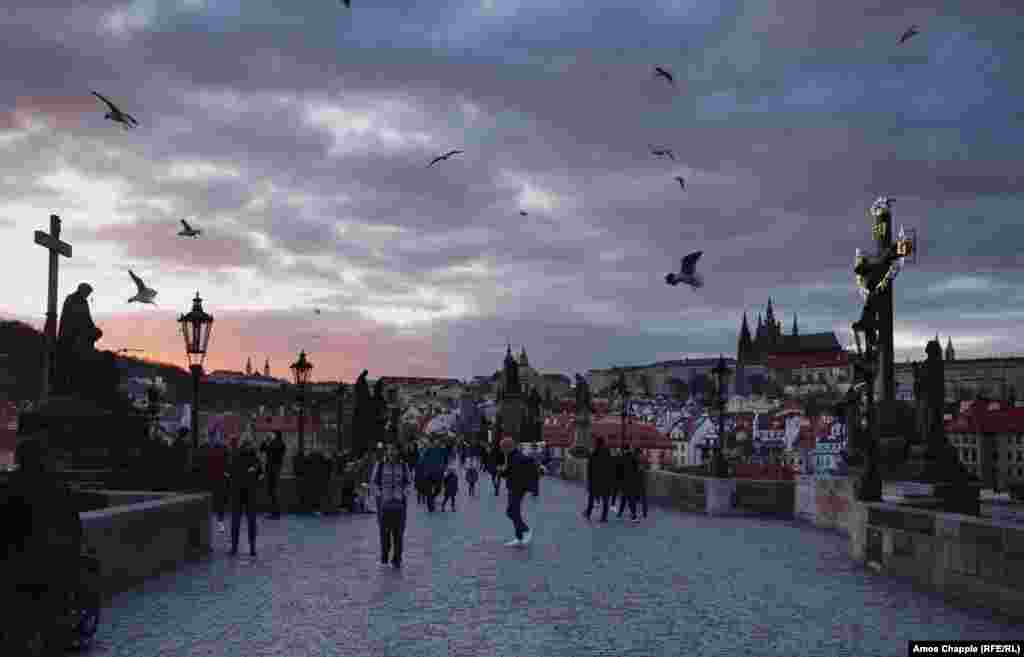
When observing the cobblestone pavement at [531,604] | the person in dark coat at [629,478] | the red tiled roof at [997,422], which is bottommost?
the cobblestone pavement at [531,604]

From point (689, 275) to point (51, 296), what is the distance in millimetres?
16082

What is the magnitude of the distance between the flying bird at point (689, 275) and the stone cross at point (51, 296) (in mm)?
14242

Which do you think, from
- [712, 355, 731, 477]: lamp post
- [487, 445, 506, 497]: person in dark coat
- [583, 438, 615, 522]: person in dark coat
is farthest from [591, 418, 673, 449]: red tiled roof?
[583, 438, 615, 522]: person in dark coat

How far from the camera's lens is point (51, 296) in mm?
18625

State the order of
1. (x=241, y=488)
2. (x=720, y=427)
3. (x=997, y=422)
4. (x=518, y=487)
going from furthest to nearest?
1. (x=997, y=422)
2. (x=720, y=427)
3. (x=518, y=487)
4. (x=241, y=488)

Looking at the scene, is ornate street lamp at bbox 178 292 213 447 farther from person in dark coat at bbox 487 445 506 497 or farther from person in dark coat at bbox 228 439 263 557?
person in dark coat at bbox 487 445 506 497

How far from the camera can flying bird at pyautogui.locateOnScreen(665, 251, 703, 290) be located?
28391 millimetres

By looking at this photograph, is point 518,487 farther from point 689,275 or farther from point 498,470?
point 498,470

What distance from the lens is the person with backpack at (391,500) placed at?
15.3 metres

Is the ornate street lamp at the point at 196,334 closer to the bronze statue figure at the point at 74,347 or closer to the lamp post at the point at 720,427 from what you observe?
the bronze statue figure at the point at 74,347

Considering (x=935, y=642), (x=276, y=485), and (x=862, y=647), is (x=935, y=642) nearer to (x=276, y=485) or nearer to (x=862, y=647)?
(x=862, y=647)

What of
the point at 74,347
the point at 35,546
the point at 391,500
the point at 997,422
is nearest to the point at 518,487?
the point at 391,500

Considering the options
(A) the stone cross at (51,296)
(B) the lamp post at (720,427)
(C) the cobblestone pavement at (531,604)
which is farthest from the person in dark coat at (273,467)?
(B) the lamp post at (720,427)

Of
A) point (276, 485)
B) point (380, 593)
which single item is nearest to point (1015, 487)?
point (276, 485)
